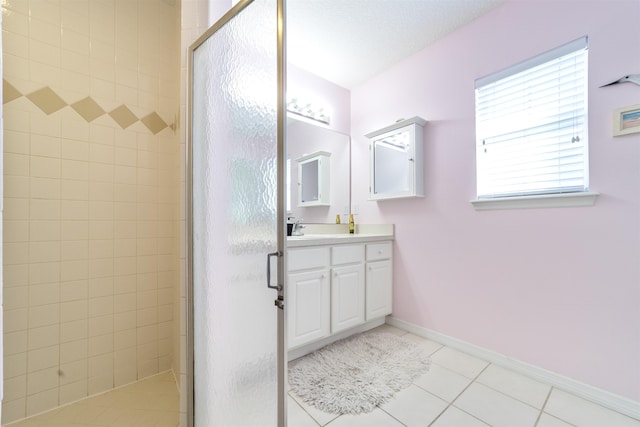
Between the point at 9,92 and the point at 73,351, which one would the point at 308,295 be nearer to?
the point at 73,351

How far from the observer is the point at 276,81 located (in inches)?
41.9

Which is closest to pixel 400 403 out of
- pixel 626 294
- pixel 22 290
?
pixel 626 294

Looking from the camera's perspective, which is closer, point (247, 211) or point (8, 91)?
point (247, 211)

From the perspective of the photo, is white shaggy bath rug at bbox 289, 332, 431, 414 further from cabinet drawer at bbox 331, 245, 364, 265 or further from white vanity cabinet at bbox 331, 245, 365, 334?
cabinet drawer at bbox 331, 245, 364, 265

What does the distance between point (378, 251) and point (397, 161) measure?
2.66 feet

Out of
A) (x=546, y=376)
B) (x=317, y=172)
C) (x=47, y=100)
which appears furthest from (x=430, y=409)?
(x=47, y=100)

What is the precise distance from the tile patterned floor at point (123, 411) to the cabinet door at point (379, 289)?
4.89 feet

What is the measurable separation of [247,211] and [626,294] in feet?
6.58

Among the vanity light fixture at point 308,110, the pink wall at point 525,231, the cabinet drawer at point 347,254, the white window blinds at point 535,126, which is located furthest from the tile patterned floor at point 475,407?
the vanity light fixture at point 308,110

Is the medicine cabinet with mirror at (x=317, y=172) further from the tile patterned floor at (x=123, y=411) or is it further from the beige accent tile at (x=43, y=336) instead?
the beige accent tile at (x=43, y=336)

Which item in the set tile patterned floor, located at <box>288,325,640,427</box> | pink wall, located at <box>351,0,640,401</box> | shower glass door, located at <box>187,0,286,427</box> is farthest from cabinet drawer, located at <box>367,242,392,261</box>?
shower glass door, located at <box>187,0,286,427</box>

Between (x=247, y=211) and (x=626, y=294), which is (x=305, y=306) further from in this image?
(x=626, y=294)

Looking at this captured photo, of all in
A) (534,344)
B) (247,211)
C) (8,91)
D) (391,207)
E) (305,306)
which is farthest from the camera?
(391,207)

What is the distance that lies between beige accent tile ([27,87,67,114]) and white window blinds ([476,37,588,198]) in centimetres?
267
